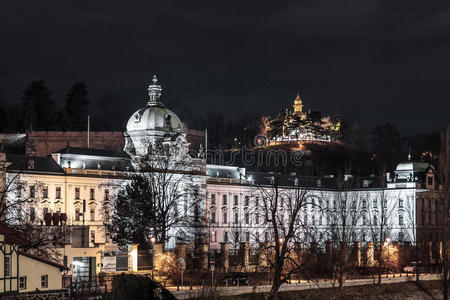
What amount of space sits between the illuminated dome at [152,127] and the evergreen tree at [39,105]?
39.0 meters

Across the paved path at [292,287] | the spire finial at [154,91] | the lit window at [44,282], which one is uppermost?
the spire finial at [154,91]

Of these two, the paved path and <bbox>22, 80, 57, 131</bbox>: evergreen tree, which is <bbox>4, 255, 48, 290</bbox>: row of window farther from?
<bbox>22, 80, 57, 131</bbox>: evergreen tree

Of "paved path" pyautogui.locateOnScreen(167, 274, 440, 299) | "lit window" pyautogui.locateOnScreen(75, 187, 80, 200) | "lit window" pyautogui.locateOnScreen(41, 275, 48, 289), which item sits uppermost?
"lit window" pyautogui.locateOnScreen(75, 187, 80, 200)

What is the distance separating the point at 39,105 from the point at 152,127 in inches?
2034

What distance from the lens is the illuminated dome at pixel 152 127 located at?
138m

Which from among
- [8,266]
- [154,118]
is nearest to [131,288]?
[8,266]

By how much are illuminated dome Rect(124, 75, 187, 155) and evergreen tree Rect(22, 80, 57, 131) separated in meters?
39.0

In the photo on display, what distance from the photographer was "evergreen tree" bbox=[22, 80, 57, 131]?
177 meters

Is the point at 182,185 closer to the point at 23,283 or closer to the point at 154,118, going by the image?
the point at 154,118

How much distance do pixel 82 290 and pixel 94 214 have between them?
7115cm

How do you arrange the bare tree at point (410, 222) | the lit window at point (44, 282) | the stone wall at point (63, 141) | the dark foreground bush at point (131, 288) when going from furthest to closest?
1. the stone wall at point (63, 141)
2. the bare tree at point (410, 222)
3. the lit window at point (44, 282)
4. the dark foreground bush at point (131, 288)

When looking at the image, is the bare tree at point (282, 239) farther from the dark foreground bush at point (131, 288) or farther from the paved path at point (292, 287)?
the dark foreground bush at point (131, 288)

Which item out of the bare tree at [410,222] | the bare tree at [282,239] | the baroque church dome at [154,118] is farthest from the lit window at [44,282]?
the bare tree at [410,222]

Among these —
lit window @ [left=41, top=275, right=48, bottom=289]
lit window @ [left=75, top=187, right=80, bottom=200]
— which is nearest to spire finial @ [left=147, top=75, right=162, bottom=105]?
lit window @ [left=75, top=187, right=80, bottom=200]
